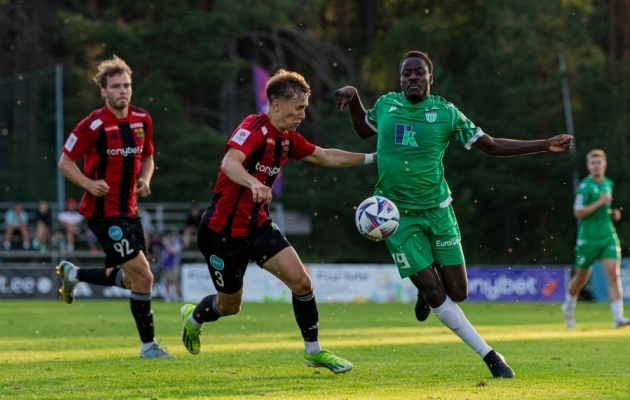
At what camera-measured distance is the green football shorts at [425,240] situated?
28.1 feet

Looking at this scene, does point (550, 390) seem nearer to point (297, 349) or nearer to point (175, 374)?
point (175, 374)

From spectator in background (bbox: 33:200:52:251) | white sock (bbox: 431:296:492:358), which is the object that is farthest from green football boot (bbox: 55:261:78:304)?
spectator in background (bbox: 33:200:52:251)

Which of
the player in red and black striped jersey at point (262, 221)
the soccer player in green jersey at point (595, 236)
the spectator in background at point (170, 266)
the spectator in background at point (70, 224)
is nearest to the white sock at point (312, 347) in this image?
the player in red and black striped jersey at point (262, 221)

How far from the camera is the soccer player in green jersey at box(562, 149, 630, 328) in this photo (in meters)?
15.1

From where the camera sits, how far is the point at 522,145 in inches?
330

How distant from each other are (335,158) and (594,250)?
24.4 feet

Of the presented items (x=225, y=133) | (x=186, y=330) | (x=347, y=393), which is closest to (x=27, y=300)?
(x=225, y=133)

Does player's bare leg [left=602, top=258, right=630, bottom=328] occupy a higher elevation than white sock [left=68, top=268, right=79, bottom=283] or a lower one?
lower

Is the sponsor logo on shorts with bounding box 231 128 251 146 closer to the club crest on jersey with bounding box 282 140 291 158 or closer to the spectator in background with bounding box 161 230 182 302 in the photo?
the club crest on jersey with bounding box 282 140 291 158

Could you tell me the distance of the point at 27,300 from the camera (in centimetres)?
2670

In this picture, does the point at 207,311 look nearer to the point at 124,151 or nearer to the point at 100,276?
the point at 124,151

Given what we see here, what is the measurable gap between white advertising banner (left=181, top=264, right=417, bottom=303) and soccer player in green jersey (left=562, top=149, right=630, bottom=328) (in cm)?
1176

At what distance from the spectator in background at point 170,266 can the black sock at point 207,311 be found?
717 inches

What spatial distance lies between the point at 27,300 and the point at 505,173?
18610mm
